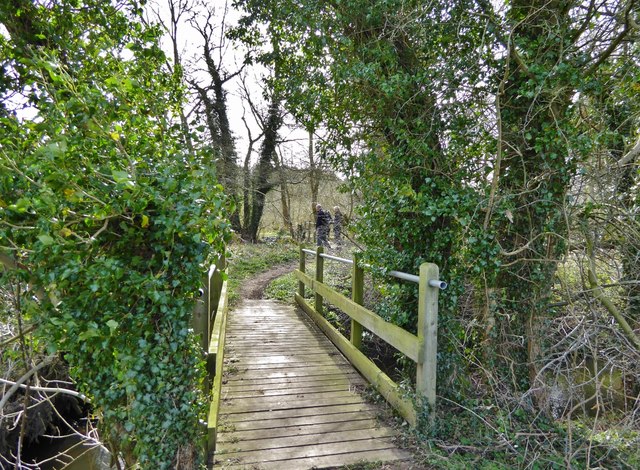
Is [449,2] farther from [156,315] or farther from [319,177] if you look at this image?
[319,177]

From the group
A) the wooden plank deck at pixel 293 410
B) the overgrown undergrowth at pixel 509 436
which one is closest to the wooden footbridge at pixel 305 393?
the wooden plank deck at pixel 293 410

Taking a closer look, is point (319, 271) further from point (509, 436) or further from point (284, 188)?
point (284, 188)

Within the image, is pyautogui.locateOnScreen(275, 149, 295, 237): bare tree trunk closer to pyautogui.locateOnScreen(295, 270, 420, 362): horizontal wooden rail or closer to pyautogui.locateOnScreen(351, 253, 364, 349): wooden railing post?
pyautogui.locateOnScreen(295, 270, 420, 362): horizontal wooden rail

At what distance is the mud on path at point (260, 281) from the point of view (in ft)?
31.1

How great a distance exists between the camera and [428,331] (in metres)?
2.94

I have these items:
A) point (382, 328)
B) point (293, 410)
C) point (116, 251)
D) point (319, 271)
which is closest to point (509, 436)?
point (382, 328)

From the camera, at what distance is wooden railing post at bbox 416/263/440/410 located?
292cm

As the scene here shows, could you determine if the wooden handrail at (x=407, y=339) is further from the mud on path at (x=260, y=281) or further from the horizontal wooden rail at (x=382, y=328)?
the mud on path at (x=260, y=281)

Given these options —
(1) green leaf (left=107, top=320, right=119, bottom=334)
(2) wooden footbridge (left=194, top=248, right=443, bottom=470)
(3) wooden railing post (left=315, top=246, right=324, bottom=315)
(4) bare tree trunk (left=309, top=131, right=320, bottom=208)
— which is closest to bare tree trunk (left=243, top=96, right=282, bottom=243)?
(4) bare tree trunk (left=309, top=131, right=320, bottom=208)

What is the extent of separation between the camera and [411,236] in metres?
3.85

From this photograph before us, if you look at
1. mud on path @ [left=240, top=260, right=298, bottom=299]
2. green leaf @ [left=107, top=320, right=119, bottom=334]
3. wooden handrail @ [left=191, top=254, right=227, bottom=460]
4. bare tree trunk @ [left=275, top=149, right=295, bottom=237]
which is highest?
bare tree trunk @ [left=275, top=149, right=295, bottom=237]

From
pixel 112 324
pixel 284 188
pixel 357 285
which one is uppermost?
pixel 284 188

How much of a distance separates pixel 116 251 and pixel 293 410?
2111 mm

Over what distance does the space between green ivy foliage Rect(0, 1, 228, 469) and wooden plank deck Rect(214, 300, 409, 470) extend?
728mm
